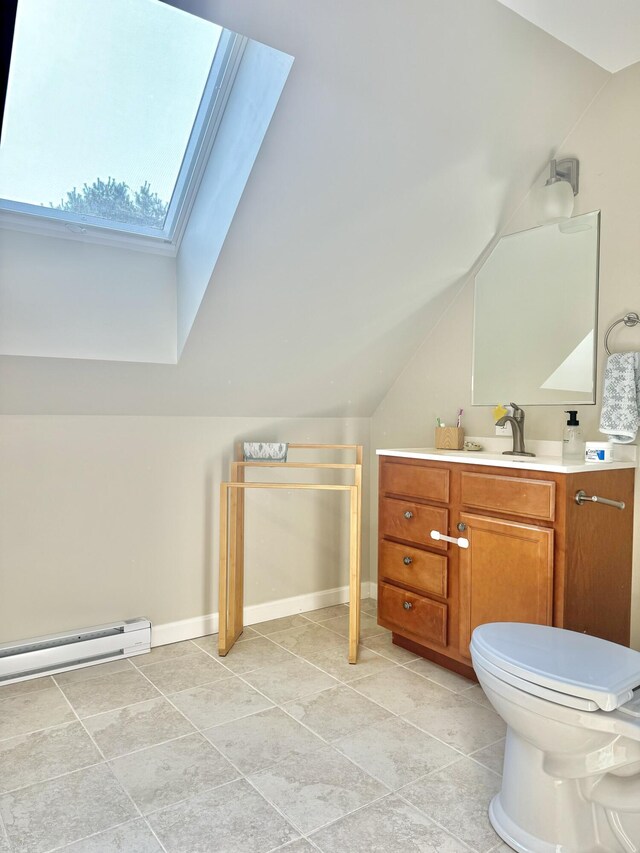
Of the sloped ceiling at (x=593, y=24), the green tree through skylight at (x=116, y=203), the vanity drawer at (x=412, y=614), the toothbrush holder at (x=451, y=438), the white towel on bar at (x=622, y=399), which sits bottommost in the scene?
the vanity drawer at (x=412, y=614)

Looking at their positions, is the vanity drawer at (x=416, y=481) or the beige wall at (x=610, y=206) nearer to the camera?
the beige wall at (x=610, y=206)

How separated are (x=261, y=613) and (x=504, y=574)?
1307mm

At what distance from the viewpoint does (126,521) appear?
2.58 metres

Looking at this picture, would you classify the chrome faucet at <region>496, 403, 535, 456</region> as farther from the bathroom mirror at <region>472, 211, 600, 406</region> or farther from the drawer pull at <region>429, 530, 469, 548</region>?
the drawer pull at <region>429, 530, 469, 548</region>

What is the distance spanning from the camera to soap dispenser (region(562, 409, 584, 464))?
7.34 ft

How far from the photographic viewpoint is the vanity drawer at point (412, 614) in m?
2.36

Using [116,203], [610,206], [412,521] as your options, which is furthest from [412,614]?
[116,203]

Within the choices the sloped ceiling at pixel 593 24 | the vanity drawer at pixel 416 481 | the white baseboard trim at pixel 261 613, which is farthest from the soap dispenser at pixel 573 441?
the white baseboard trim at pixel 261 613

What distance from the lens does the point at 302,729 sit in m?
1.95

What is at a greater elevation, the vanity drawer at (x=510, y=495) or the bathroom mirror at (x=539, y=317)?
the bathroom mirror at (x=539, y=317)

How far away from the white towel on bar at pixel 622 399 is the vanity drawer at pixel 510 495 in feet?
1.15

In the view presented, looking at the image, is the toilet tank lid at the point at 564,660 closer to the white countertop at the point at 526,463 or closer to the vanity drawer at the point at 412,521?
the white countertop at the point at 526,463

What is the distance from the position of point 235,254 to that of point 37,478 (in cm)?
115

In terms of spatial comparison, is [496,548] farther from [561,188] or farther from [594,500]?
[561,188]
